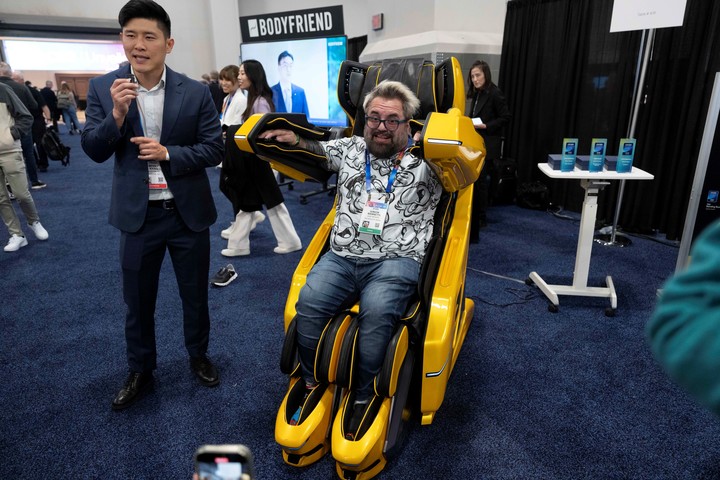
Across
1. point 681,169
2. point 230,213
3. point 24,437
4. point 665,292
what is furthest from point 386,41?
point 665,292

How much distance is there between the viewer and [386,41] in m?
5.50

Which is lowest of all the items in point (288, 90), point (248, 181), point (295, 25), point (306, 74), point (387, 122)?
point (248, 181)

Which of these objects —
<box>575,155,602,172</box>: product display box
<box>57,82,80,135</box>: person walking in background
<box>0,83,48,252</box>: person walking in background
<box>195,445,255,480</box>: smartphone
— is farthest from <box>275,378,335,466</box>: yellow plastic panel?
<box>57,82,80,135</box>: person walking in background

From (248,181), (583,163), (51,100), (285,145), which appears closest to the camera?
(285,145)

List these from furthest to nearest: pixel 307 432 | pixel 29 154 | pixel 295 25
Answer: pixel 29 154 < pixel 295 25 < pixel 307 432

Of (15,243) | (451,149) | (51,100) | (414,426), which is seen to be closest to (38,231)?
(15,243)

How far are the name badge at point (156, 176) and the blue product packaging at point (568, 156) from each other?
86.0 inches

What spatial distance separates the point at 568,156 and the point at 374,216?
4.93 ft

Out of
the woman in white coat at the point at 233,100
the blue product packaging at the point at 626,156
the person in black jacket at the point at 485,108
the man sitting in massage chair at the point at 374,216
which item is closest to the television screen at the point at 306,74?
the woman in white coat at the point at 233,100

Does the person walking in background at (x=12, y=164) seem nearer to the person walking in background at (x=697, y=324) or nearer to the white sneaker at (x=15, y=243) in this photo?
the white sneaker at (x=15, y=243)

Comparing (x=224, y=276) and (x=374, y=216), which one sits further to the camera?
(x=224, y=276)

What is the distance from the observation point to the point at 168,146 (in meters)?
1.80

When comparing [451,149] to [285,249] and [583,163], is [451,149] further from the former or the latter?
[285,249]

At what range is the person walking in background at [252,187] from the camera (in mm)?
3432
